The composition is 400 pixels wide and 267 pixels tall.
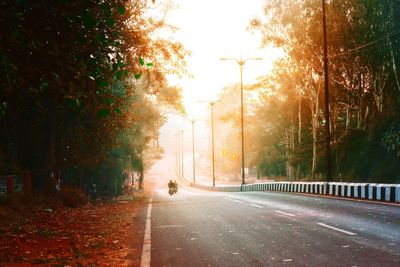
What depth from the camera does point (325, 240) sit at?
868cm

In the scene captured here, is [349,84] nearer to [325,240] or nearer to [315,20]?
[315,20]

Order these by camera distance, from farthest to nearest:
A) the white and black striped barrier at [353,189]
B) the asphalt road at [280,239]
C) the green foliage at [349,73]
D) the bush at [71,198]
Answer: the green foliage at [349,73], the bush at [71,198], the white and black striped barrier at [353,189], the asphalt road at [280,239]

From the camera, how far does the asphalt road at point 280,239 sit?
7160 mm

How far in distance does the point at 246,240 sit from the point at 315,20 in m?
31.4

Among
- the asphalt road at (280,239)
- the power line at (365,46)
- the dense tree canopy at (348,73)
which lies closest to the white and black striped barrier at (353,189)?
the asphalt road at (280,239)

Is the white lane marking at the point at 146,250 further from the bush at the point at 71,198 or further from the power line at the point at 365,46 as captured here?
the power line at the point at 365,46

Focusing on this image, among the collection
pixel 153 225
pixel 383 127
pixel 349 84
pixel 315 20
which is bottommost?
pixel 153 225

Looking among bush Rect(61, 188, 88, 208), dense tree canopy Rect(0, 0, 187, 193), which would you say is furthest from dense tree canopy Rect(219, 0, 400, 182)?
bush Rect(61, 188, 88, 208)

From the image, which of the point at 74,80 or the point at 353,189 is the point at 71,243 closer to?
the point at 74,80

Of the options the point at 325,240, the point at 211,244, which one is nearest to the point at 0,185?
the point at 211,244

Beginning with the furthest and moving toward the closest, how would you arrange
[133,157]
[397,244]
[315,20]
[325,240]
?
1. [133,157]
2. [315,20]
3. [325,240]
4. [397,244]

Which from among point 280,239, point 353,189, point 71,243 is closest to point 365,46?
point 353,189

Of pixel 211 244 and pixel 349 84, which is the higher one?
pixel 349 84

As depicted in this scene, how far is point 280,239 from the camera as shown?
29.6ft
